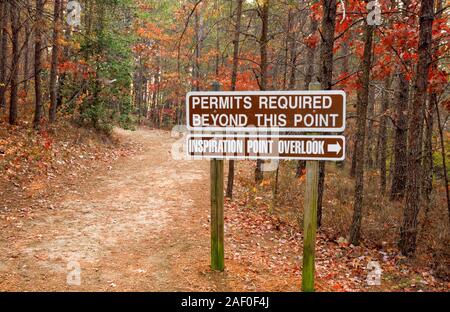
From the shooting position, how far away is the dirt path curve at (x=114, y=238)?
18.6ft

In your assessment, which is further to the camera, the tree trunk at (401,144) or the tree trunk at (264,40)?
the tree trunk at (401,144)

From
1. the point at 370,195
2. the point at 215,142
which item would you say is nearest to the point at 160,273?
the point at 215,142

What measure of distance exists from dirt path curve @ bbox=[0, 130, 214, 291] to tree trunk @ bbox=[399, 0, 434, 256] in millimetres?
3856

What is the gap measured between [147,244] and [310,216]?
11.9ft

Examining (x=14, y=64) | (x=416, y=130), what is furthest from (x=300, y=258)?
(x=14, y=64)

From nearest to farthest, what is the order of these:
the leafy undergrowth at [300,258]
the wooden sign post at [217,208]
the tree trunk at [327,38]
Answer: the wooden sign post at [217,208] → the leafy undergrowth at [300,258] → the tree trunk at [327,38]

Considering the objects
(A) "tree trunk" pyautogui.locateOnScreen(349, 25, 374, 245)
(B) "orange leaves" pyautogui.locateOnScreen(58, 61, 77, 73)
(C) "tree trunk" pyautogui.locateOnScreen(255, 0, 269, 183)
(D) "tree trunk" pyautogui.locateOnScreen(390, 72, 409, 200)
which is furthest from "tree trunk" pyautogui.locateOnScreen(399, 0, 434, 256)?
(B) "orange leaves" pyautogui.locateOnScreen(58, 61, 77, 73)

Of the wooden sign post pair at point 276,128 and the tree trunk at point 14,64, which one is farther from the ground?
the tree trunk at point 14,64

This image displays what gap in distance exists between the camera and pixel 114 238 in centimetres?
744

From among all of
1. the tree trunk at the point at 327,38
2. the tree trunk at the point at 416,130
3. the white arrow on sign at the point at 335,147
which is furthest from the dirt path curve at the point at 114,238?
the tree trunk at the point at 327,38

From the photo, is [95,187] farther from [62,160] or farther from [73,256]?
[73,256]

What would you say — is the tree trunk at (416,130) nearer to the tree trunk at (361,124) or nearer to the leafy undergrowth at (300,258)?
the leafy undergrowth at (300,258)

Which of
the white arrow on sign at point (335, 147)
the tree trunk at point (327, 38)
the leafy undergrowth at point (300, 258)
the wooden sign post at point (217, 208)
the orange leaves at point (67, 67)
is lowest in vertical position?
the leafy undergrowth at point (300, 258)
